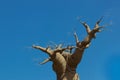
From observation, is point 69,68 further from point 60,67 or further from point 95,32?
point 95,32

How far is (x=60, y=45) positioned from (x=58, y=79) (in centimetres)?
207

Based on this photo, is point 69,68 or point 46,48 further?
point 69,68

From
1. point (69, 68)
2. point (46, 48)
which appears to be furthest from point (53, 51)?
point (69, 68)

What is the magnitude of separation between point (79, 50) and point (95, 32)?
1.38 m

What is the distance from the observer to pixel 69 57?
19984 mm

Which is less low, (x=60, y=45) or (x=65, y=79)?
(x=60, y=45)

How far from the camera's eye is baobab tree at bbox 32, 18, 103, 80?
18.9 meters

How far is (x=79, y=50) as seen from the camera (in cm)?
1934

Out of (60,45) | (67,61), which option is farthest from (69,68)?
(60,45)

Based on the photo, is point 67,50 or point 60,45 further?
point 67,50

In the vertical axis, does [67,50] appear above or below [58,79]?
above

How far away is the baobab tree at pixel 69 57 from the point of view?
1892cm

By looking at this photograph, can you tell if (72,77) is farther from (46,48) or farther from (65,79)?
(46,48)

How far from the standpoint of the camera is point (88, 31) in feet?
64.5
